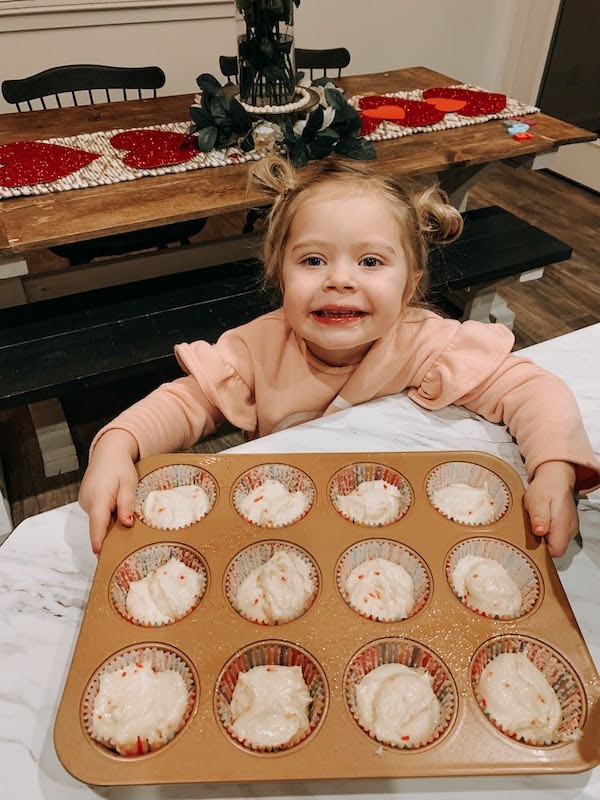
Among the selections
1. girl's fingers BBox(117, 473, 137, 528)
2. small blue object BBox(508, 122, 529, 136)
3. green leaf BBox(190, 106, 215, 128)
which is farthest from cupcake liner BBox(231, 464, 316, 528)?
small blue object BBox(508, 122, 529, 136)

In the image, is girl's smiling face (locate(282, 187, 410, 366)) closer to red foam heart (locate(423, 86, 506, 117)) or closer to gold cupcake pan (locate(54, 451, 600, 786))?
gold cupcake pan (locate(54, 451, 600, 786))

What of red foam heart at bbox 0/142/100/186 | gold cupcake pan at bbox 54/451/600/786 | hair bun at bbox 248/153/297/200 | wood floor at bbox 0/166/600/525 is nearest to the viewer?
gold cupcake pan at bbox 54/451/600/786

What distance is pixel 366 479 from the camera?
0.84 m

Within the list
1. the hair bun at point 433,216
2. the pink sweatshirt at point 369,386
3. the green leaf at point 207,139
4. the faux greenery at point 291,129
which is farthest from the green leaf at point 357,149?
the pink sweatshirt at point 369,386

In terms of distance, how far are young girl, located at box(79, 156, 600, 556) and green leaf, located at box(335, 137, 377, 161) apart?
80cm

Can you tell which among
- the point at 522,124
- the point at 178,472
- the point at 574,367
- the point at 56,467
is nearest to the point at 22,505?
Result: the point at 56,467

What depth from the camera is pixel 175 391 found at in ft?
3.36

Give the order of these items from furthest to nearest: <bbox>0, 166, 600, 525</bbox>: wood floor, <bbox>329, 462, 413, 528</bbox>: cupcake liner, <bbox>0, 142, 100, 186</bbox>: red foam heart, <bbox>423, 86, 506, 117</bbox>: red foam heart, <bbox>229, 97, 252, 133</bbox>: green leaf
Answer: <bbox>423, 86, 506, 117</bbox>: red foam heart
<bbox>0, 166, 600, 525</bbox>: wood floor
<bbox>229, 97, 252, 133</bbox>: green leaf
<bbox>0, 142, 100, 186</bbox>: red foam heart
<bbox>329, 462, 413, 528</bbox>: cupcake liner

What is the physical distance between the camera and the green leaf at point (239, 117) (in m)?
1.82

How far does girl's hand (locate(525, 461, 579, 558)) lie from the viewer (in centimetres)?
73

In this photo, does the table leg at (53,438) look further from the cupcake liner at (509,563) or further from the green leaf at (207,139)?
the cupcake liner at (509,563)

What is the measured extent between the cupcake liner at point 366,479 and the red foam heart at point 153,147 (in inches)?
53.4

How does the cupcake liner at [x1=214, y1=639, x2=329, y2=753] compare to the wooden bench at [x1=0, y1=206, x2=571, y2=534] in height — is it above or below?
above

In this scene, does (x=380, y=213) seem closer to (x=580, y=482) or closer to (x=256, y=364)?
(x=256, y=364)
